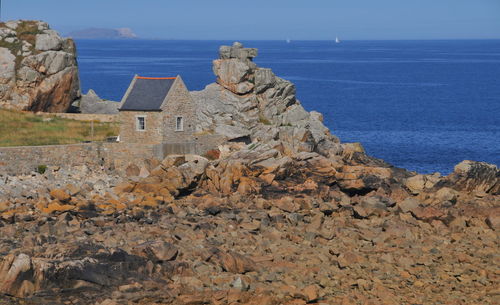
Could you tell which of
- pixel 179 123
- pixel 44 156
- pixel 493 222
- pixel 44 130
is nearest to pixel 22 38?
pixel 44 130

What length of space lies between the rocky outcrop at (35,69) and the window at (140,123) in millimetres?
13472

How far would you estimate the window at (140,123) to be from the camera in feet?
166

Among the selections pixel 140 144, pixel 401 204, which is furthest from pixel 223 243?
pixel 140 144

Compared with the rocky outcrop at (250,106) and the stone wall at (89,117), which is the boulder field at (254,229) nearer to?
the rocky outcrop at (250,106)

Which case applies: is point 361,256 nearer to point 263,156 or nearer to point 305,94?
point 263,156

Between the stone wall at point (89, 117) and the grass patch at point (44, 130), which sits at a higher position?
the grass patch at point (44, 130)

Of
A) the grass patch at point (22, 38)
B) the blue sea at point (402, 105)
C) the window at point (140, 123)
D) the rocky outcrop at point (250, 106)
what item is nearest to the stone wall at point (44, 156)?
the window at point (140, 123)

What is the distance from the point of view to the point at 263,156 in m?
49.6

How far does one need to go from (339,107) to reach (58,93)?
5675cm

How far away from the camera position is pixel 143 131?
50.4m

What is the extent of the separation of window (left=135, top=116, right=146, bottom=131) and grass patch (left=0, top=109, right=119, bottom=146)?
11.6 ft

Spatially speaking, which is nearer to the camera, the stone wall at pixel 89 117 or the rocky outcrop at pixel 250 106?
the rocky outcrop at pixel 250 106

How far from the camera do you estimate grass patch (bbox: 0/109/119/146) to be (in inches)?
2008

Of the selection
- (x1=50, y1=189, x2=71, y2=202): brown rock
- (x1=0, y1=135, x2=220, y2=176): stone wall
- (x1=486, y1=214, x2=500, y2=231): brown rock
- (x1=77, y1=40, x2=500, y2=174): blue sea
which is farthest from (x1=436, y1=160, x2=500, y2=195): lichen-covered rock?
(x1=50, y1=189, x2=71, y2=202): brown rock
